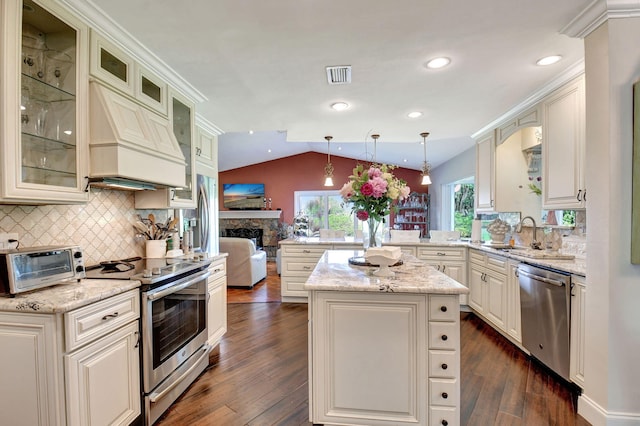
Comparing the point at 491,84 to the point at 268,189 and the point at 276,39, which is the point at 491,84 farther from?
the point at 268,189

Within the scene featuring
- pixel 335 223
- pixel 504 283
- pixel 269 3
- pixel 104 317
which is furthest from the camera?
pixel 335 223

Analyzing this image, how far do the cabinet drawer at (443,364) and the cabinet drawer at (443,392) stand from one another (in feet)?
0.11

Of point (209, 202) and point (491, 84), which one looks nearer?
point (491, 84)

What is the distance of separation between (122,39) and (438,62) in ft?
7.32

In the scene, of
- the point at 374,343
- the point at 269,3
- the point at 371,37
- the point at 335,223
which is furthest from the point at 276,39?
the point at 335,223

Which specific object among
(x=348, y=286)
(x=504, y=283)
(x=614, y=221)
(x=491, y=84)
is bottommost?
(x=504, y=283)

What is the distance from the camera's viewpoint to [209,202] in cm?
358

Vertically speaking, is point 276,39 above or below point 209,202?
above

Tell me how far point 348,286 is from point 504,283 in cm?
225

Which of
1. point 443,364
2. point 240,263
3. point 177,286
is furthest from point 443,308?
point 240,263

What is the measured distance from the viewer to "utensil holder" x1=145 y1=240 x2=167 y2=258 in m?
2.54

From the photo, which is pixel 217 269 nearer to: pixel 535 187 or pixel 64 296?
pixel 64 296

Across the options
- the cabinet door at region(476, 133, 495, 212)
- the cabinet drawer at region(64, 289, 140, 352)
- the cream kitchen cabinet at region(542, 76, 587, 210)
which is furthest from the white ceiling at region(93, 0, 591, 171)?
the cabinet drawer at region(64, 289, 140, 352)

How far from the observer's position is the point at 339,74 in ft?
7.97
